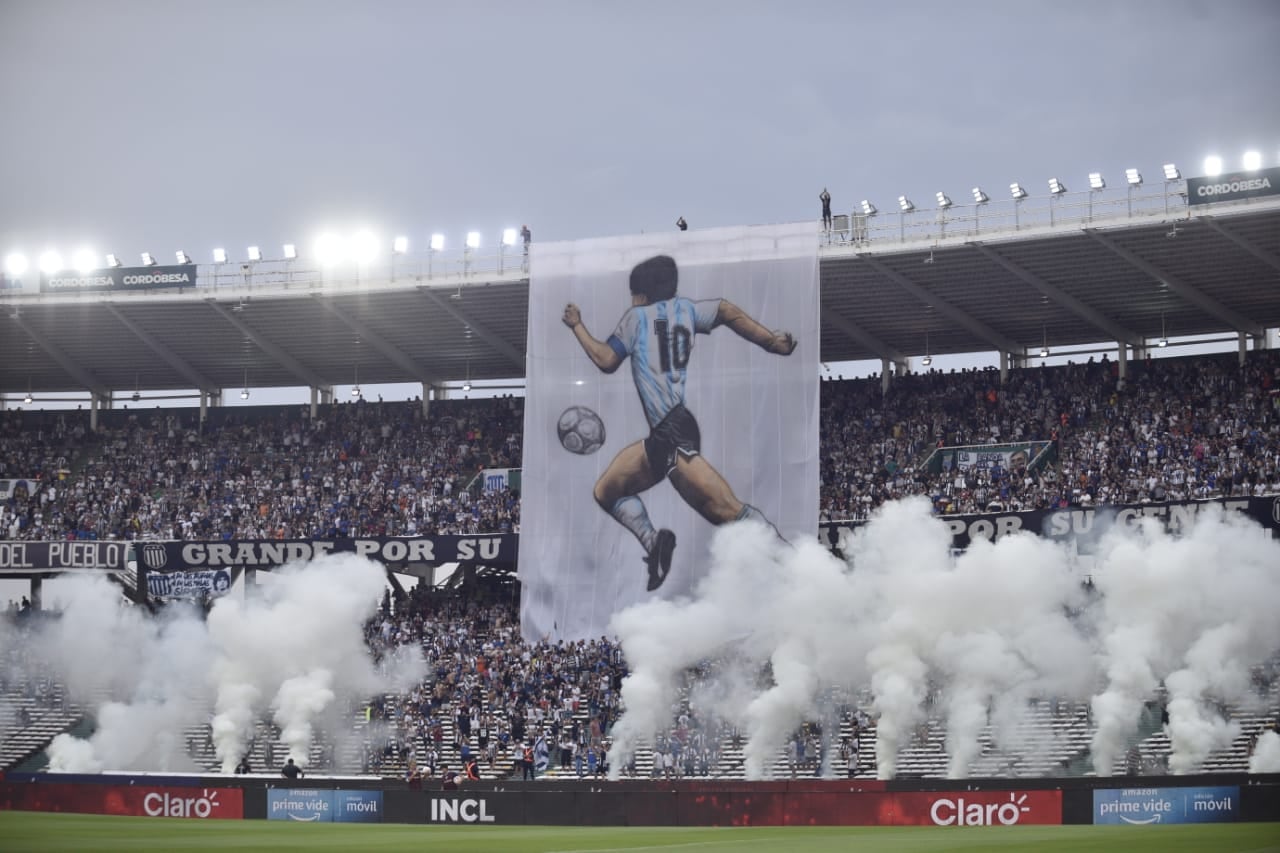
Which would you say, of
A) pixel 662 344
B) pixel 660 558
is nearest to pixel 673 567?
pixel 660 558

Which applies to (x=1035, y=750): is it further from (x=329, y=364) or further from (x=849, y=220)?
(x=329, y=364)

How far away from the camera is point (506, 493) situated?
54.4m

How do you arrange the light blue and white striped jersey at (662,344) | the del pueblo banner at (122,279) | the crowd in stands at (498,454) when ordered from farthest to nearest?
the del pueblo banner at (122,279), the light blue and white striped jersey at (662,344), the crowd in stands at (498,454)

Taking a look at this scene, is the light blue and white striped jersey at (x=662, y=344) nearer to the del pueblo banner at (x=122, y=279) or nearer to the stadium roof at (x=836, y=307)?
the stadium roof at (x=836, y=307)

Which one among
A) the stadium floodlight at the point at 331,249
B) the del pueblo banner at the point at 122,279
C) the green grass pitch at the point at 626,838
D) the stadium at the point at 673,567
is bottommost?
the green grass pitch at the point at 626,838

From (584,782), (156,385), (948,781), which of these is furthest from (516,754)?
(156,385)

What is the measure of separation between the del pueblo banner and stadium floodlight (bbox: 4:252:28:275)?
3.25ft

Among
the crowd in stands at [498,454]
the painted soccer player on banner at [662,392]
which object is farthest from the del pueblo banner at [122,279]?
the painted soccer player on banner at [662,392]

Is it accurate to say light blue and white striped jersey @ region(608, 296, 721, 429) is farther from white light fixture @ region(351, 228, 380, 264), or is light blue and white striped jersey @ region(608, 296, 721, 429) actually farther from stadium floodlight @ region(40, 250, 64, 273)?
stadium floodlight @ region(40, 250, 64, 273)

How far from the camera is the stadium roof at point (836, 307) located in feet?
Result: 151

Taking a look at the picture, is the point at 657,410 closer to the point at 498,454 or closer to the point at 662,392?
the point at 662,392

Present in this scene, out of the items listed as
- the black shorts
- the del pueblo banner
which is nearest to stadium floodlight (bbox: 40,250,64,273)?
the del pueblo banner

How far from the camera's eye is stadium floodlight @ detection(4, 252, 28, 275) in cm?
5653

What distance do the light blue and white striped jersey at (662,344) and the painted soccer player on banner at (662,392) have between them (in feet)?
0.10
